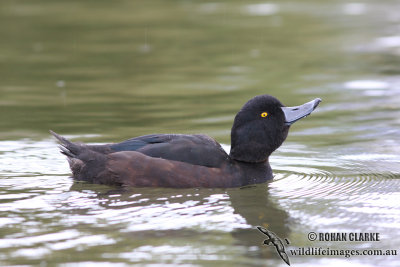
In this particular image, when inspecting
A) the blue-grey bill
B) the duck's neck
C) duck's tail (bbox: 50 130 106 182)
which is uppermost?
the blue-grey bill

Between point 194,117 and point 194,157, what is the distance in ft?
9.64

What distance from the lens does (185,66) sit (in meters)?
13.9

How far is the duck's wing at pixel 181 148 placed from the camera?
727 centimetres

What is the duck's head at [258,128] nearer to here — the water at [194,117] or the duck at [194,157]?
the duck at [194,157]

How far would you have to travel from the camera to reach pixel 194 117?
10.2 metres

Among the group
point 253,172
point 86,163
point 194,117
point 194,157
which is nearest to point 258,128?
point 253,172

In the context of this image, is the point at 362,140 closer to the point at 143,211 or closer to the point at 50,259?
the point at 143,211

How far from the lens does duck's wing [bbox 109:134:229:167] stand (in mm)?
7273

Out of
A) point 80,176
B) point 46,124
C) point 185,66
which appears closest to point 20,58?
point 185,66

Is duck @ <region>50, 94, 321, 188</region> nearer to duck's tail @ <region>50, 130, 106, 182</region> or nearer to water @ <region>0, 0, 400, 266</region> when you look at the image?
duck's tail @ <region>50, 130, 106, 182</region>

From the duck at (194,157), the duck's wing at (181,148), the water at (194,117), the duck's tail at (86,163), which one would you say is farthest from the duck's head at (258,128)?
the duck's tail at (86,163)

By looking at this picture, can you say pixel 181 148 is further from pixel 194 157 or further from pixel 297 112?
pixel 297 112

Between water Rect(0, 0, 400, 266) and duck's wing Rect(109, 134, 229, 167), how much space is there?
0.32 m

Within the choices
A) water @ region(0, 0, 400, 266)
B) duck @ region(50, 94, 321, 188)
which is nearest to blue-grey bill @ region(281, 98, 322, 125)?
duck @ region(50, 94, 321, 188)
